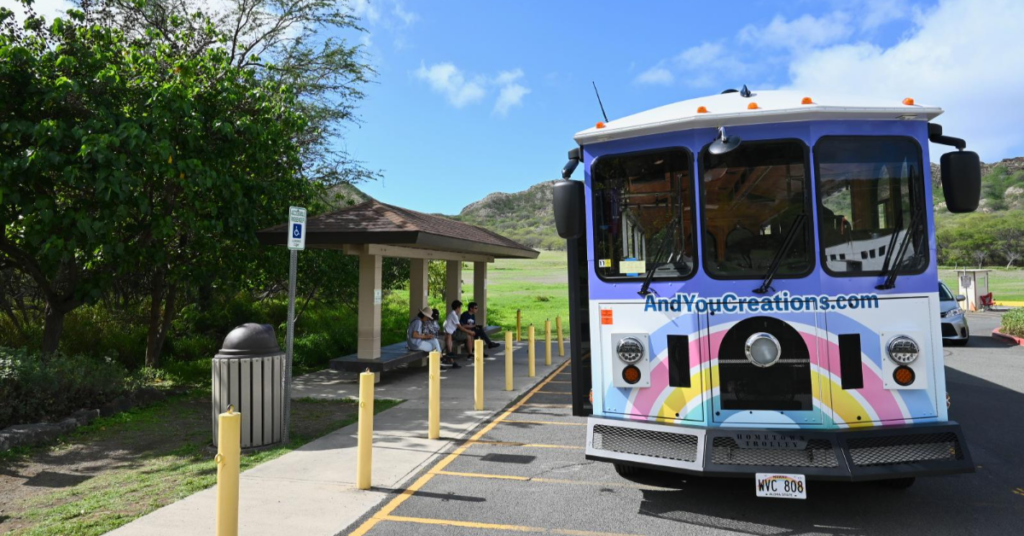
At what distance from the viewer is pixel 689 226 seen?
482 cm

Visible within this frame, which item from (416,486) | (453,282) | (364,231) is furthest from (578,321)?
(453,282)

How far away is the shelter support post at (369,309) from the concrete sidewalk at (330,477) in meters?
0.94

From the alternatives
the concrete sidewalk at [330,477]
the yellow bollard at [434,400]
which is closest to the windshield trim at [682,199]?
the concrete sidewalk at [330,477]

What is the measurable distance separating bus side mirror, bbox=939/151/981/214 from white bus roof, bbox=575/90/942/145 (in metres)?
0.35

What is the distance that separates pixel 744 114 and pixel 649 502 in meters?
3.06

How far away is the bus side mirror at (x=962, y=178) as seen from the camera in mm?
4430

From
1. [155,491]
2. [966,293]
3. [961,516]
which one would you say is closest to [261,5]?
[155,491]

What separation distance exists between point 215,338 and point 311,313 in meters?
4.92

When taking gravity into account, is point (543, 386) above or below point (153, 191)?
below

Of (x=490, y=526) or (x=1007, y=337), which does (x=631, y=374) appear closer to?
(x=490, y=526)

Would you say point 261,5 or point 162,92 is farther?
point 261,5

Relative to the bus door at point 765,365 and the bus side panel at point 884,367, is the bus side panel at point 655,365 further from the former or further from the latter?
the bus side panel at point 884,367

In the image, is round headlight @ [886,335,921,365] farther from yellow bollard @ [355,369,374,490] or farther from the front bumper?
yellow bollard @ [355,369,374,490]

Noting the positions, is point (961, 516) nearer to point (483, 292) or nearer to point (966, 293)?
point (483, 292)
